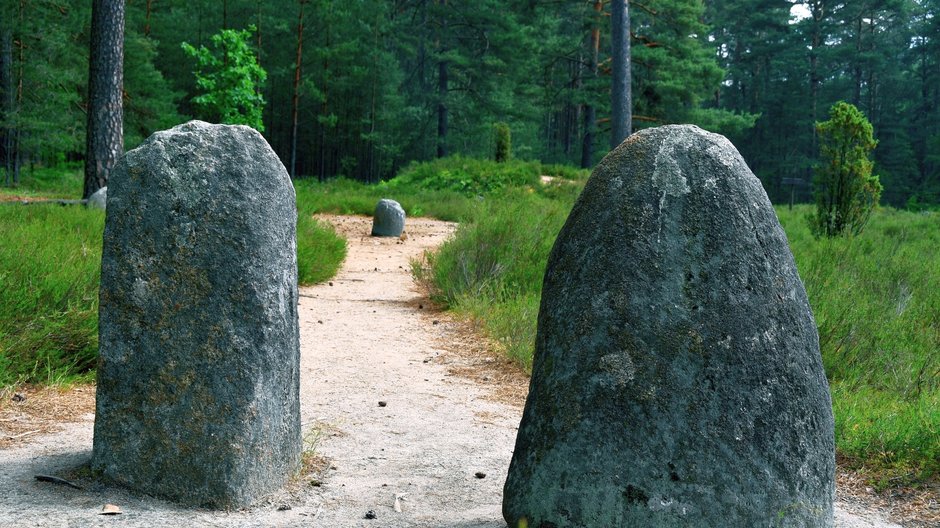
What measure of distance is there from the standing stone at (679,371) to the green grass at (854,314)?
1.69 meters

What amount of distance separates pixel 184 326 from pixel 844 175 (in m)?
12.3

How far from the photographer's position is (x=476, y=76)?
1347 inches


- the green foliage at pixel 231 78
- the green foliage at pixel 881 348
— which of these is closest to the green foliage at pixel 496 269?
the green foliage at pixel 881 348

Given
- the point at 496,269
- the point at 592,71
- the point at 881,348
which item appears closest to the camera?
the point at 881,348

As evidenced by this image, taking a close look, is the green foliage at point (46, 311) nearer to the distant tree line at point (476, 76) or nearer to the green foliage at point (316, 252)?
the green foliage at point (316, 252)

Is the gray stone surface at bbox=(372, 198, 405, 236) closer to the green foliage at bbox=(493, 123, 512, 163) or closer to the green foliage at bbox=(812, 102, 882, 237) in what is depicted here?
the green foliage at bbox=(812, 102, 882, 237)

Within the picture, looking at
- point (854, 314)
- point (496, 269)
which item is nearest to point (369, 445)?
point (854, 314)

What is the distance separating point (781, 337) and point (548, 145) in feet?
173

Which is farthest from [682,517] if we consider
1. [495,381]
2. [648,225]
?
[495,381]

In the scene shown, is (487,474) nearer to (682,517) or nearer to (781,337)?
(682,517)

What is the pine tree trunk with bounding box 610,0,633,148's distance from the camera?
14742mm

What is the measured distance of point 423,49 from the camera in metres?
37.4

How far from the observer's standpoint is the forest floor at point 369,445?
126 inches

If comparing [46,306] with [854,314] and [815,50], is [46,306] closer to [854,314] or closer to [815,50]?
[854,314]
